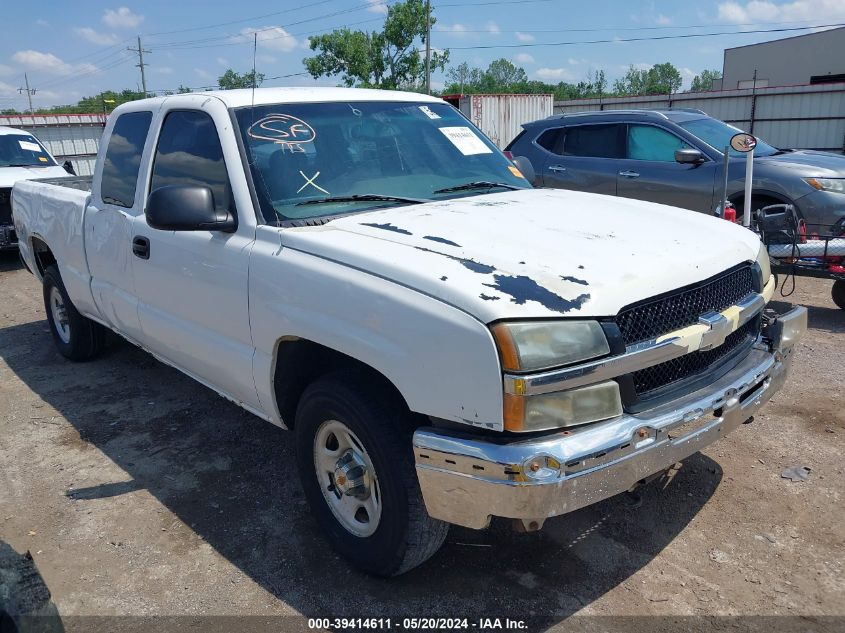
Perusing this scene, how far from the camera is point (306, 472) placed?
320 centimetres

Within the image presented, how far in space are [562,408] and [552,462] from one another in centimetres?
18

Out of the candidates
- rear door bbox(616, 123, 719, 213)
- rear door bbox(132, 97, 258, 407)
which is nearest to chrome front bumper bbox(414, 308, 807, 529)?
rear door bbox(132, 97, 258, 407)

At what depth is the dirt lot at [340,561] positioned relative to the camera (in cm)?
287

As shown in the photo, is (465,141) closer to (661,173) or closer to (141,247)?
(141,247)

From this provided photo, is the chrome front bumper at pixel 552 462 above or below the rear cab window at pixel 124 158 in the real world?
below

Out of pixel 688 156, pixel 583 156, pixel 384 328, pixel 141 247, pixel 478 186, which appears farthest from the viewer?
pixel 583 156

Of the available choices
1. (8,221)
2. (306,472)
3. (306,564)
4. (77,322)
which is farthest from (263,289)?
(8,221)

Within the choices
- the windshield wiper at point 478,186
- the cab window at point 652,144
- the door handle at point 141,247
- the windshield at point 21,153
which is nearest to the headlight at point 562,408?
the windshield wiper at point 478,186

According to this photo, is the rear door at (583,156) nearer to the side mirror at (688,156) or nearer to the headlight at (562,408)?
the side mirror at (688,156)

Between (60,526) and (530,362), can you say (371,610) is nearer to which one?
(530,362)

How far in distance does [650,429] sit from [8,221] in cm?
1091

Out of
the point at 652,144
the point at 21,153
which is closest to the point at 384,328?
the point at 652,144

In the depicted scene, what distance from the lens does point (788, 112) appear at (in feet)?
60.7

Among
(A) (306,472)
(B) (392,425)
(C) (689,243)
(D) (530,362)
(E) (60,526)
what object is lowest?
(E) (60,526)
